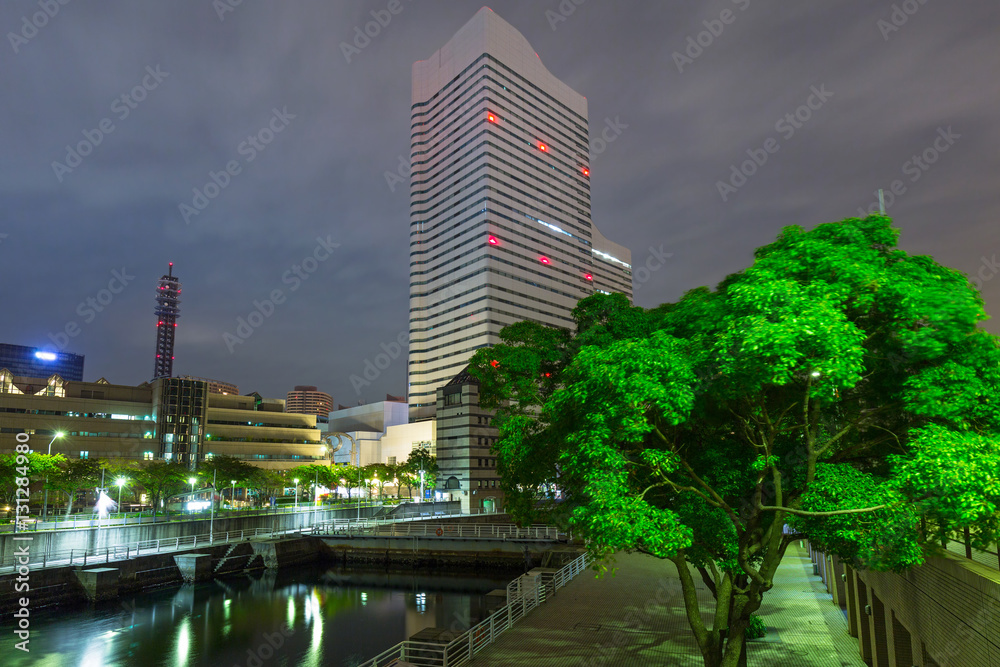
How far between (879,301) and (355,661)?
27770 millimetres

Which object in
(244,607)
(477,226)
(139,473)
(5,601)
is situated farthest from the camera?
(477,226)

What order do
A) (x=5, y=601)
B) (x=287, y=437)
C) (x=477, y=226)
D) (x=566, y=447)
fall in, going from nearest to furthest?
1. (x=566, y=447)
2. (x=5, y=601)
3. (x=287, y=437)
4. (x=477, y=226)

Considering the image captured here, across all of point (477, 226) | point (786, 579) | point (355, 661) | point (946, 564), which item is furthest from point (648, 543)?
point (477, 226)

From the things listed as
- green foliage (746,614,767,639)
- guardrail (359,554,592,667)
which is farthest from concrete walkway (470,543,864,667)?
guardrail (359,554,592,667)

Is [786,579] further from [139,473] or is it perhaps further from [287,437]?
[287,437]

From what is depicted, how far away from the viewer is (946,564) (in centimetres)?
1179

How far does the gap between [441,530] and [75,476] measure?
38516 mm

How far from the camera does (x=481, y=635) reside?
74.6 feet

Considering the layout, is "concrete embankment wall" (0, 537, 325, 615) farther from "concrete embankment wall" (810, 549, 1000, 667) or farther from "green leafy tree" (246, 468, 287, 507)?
"concrete embankment wall" (810, 549, 1000, 667)

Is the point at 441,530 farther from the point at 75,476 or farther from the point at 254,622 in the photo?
the point at 75,476

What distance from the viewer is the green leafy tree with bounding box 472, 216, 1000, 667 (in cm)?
1128

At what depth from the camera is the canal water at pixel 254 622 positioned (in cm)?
3009

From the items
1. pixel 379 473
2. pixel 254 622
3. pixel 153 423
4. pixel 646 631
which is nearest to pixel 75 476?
pixel 254 622

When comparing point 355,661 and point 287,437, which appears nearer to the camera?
point 355,661
